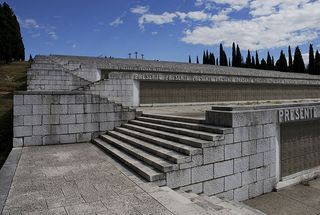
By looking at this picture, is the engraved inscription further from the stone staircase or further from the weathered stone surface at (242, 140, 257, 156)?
the stone staircase

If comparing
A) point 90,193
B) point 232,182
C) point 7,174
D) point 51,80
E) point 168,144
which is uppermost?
point 51,80

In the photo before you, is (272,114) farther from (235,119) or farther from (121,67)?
(121,67)

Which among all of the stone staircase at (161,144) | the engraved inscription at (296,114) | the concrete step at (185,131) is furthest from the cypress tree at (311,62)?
the concrete step at (185,131)

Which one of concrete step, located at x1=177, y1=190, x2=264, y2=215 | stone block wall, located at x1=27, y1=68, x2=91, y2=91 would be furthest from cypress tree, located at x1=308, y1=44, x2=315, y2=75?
concrete step, located at x1=177, y1=190, x2=264, y2=215

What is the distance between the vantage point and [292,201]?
6.57 meters

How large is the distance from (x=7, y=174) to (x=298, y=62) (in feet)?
188

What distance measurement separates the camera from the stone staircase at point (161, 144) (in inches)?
222

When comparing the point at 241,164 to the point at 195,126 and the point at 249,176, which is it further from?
the point at 195,126

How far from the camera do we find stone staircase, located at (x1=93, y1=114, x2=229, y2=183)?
5.63 metres

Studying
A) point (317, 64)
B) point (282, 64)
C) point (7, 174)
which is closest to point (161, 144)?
point (7, 174)

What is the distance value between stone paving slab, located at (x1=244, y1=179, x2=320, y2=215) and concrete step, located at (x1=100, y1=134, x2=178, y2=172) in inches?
95.8

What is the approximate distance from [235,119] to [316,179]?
167 inches

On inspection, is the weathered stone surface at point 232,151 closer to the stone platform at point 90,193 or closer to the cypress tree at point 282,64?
the stone platform at point 90,193

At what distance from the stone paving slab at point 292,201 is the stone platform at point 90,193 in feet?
5.78
